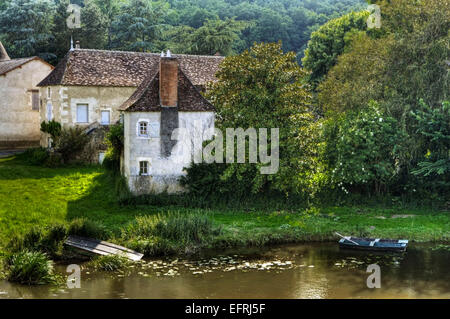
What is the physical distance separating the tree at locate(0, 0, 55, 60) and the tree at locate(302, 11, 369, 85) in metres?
23.7

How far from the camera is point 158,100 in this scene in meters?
28.9

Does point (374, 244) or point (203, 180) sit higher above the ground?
point (203, 180)

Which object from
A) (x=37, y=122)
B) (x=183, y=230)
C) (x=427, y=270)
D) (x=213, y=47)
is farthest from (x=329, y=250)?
(x=213, y=47)

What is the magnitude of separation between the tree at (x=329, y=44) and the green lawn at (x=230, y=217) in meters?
20.9

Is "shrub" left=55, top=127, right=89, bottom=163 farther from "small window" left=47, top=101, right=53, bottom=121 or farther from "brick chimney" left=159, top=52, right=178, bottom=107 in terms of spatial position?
"brick chimney" left=159, top=52, right=178, bottom=107

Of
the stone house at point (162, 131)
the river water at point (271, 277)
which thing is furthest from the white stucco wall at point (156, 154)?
the river water at point (271, 277)

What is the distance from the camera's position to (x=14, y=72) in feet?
142

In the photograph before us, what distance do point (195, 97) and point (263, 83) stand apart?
3.58 m

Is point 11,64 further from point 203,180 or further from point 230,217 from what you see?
point 230,217

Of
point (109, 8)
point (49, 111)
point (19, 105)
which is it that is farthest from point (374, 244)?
point (109, 8)

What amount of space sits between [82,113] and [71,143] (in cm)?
375

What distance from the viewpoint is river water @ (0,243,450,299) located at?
18.3 meters

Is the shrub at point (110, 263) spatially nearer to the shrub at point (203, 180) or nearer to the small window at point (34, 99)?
the shrub at point (203, 180)
